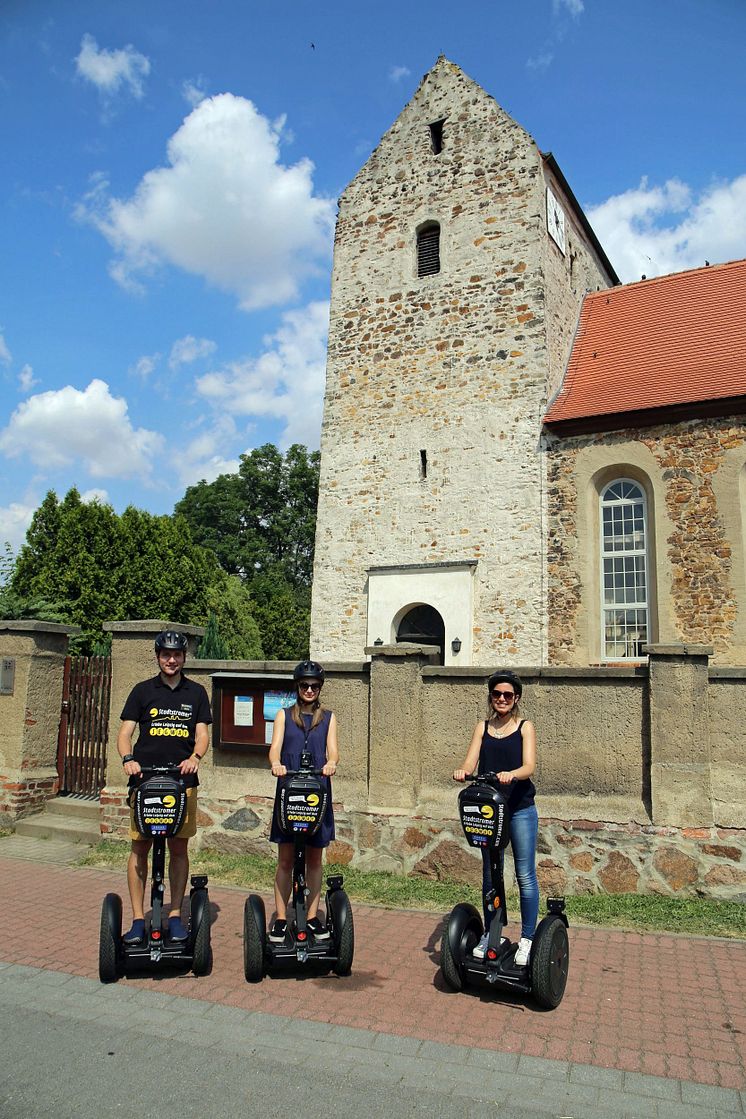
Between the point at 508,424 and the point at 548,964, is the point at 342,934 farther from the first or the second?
the point at 508,424

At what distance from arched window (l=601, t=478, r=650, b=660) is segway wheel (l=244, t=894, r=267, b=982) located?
1003 cm

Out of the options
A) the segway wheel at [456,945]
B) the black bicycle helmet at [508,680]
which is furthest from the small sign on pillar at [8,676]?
the black bicycle helmet at [508,680]

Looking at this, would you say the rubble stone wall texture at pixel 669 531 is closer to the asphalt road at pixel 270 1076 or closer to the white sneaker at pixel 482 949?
the white sneaker at pixel 482 949

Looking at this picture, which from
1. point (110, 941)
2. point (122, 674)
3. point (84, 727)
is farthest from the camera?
point (84, 727)

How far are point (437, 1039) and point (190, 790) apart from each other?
6.93 feet

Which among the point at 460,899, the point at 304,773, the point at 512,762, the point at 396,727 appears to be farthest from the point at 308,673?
the point at 460,899

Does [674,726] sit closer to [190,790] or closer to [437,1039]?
[437,1039]

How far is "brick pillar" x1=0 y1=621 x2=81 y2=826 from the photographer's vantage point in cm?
959

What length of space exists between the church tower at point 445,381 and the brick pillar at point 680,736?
23.0 feet

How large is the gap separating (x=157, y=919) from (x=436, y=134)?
1645cm

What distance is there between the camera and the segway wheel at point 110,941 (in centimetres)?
488

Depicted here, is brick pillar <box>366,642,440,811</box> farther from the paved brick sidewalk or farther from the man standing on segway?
the man standing on segway

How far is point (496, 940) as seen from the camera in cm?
471

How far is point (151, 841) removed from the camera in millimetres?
5266
